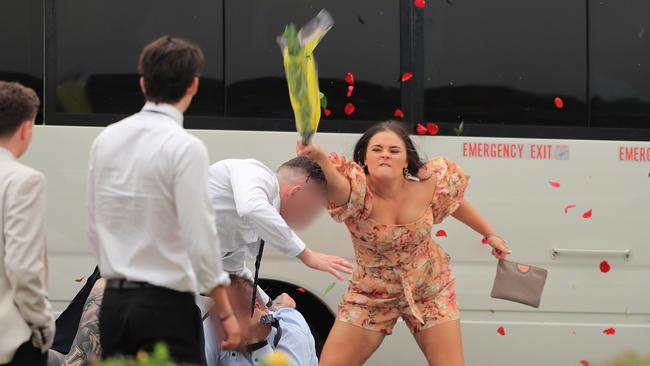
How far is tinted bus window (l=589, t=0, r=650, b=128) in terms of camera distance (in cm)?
521

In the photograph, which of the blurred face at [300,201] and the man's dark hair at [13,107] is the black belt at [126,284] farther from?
the blurred face at [300,201]

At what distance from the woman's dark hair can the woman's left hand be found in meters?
0.54

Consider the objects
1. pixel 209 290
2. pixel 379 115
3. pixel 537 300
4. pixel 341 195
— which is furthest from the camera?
pixel 379 115

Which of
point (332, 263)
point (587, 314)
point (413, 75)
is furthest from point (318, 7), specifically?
point (587, 314)

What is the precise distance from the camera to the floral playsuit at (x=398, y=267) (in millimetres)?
4539

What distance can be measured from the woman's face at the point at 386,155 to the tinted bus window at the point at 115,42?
0.94 metres

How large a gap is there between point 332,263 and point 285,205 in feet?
1.84

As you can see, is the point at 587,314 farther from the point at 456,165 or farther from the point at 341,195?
the point at 341,195

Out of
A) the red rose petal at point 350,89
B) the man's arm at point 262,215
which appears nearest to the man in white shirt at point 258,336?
the man's arm at point 262,215

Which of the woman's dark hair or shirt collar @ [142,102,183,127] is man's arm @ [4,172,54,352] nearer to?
shirt collar @ [142,102,183,127]

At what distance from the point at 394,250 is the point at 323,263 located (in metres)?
0.68

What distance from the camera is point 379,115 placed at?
513 cm

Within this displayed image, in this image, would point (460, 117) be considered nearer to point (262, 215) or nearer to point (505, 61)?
point (505, 61)

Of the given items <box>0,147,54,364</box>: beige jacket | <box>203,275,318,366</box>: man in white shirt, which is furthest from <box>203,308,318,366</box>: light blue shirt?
<box>0,147,54,364</box>: beige jacket
